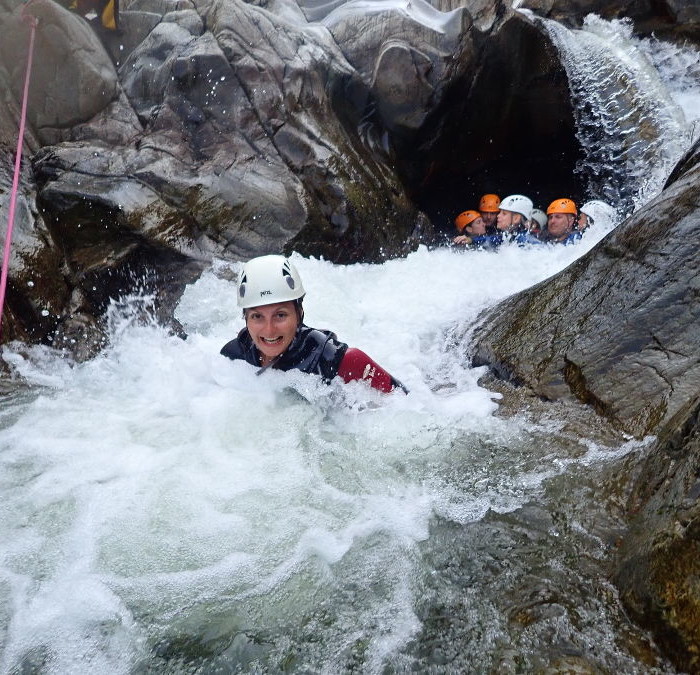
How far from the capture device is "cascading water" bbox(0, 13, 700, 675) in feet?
7.55

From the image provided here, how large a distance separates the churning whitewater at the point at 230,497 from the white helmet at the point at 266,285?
593mm

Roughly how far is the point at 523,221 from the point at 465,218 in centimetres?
95

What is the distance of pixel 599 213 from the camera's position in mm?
10227

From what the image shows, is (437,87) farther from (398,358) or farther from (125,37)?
(398,358)

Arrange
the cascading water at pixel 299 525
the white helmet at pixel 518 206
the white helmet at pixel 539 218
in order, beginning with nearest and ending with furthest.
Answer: the cascading water at pixel 299 525, the white helmet at pixel 518 206, the white helmet at pixel 539 218

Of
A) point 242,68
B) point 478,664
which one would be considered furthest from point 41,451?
point 242,68

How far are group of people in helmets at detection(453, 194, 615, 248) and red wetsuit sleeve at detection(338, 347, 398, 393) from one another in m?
5.70

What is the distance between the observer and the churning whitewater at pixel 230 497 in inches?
96.3

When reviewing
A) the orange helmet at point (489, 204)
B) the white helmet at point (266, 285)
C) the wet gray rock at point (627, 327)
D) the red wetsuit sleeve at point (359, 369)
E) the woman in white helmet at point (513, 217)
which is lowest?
the orange helmet at point (489, 204)

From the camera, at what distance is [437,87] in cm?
874

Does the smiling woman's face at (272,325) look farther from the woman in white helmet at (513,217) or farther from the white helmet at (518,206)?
the white helmet at (518,206)

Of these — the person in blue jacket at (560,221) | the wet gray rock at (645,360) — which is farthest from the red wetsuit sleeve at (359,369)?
the person in blue jacket at (560,221)

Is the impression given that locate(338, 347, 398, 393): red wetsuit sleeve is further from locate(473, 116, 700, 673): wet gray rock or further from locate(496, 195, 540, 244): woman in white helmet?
locate(496, 195, 540, 244): woman in white helmet

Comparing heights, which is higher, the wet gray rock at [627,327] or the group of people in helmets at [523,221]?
the wet gray rock at [627,327]
